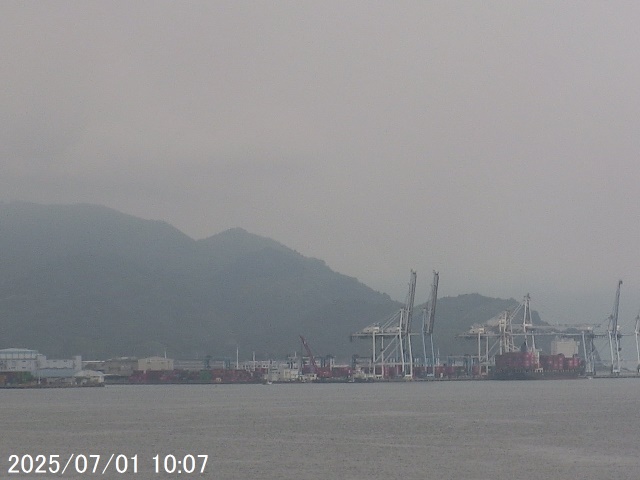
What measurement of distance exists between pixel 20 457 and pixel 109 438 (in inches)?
407

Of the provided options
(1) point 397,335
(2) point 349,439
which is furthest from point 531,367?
(2) point 349,439

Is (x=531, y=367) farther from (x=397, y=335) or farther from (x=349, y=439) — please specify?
(x=349, y=439)

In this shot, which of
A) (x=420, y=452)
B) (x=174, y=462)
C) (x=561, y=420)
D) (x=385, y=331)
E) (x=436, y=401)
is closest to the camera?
(x=174, y=462)

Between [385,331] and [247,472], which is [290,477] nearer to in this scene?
[247,472]

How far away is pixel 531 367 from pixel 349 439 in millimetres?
129390

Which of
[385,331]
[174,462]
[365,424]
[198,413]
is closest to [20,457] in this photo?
[174,462]

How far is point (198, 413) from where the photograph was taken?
8694 cm

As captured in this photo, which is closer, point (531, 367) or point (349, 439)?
point (349, 439)

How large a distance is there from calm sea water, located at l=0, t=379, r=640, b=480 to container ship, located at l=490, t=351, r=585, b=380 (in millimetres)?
86543

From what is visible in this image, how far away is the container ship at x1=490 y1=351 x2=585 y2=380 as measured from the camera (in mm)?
185875

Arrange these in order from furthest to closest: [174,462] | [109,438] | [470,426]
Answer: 1. [470,426]
2. [109,438]
3. [174,462]

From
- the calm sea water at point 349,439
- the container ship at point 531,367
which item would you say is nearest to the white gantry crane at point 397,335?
the container ship at point 531,367

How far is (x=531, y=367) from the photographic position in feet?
610

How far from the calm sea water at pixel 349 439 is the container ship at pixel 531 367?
8654cm
